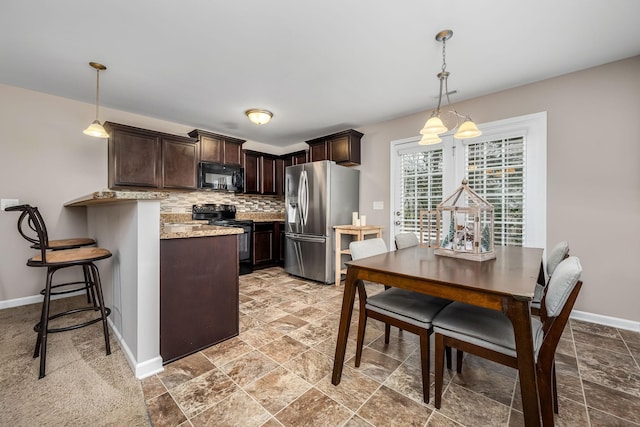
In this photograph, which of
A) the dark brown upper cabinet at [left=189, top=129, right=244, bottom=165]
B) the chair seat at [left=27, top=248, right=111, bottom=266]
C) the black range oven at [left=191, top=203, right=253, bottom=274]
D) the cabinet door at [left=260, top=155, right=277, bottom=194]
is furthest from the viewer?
the cabinet door at [left=260, top=155, right=277, bottom=194]

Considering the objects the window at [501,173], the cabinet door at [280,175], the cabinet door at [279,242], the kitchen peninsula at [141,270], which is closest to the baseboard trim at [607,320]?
the window at [501,173]

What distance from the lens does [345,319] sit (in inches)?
61.4

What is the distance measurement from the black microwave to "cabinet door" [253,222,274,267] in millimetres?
774

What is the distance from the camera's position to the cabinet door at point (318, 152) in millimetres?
4441

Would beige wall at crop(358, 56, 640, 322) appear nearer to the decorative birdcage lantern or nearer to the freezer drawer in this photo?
the decorative birdcage lantern

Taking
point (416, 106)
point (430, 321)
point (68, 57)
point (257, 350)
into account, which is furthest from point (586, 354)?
point (68, 57)

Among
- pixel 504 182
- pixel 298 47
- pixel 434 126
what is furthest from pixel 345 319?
pixel 504 182

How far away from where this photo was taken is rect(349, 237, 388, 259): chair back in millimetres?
1915

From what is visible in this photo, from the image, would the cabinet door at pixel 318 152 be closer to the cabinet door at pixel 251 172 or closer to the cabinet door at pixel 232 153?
the cabinet door at pixel 251 172

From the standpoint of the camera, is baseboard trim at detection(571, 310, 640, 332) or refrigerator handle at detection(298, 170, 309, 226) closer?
baseboard trim at detection(571, 310, 640, 332)

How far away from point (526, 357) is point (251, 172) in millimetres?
4580

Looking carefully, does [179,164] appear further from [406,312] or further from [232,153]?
[406,312]

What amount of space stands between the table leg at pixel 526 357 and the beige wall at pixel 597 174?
2269 mm

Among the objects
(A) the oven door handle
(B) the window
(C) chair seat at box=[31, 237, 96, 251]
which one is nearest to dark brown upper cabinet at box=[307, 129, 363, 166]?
(B) the window
